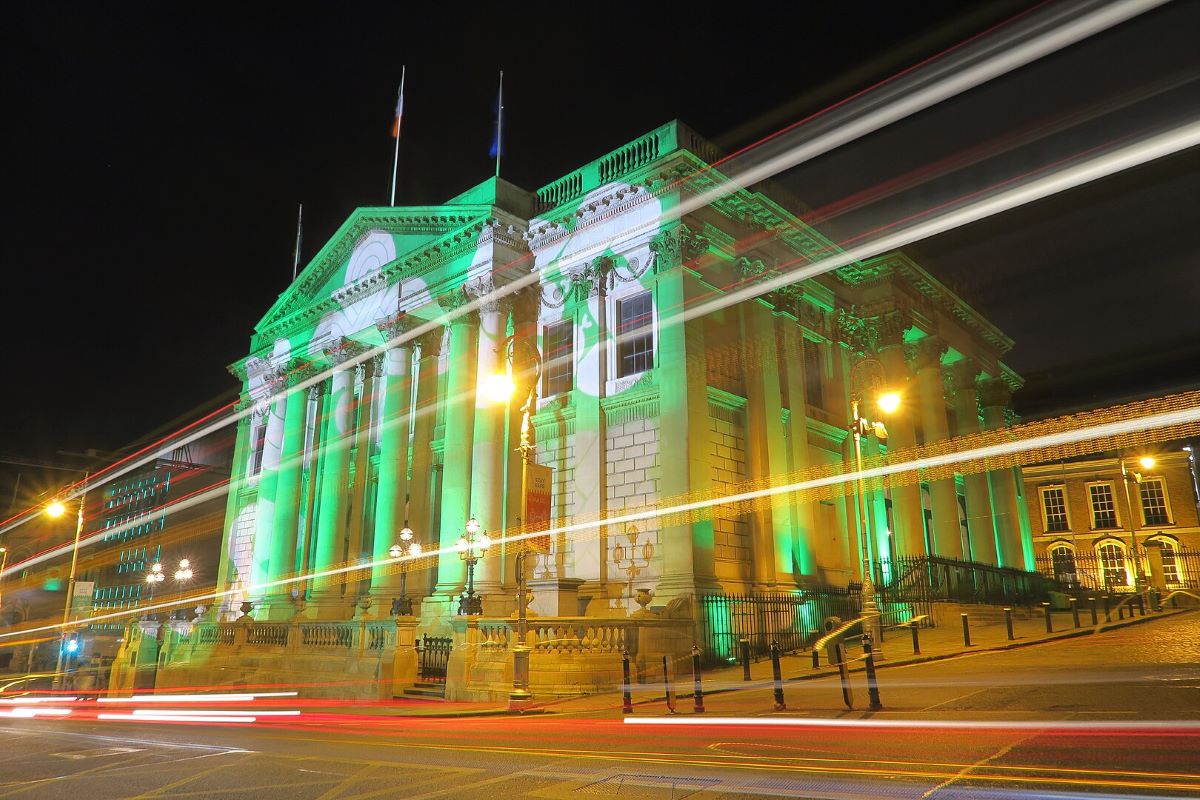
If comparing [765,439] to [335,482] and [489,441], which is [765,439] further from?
[335,482]

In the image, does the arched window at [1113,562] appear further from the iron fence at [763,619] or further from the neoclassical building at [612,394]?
the iron fence at [763,619]

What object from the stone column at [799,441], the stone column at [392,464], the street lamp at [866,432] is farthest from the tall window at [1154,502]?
the stone column at [392,464]

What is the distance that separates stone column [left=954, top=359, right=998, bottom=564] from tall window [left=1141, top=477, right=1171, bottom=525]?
20455 millimetres

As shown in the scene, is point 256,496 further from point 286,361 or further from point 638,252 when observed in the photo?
point 638,252

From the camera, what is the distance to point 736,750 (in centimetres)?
871

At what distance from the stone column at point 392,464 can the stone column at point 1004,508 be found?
26925 millimetres

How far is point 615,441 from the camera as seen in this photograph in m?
26.6

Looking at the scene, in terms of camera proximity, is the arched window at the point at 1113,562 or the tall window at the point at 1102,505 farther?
the tall window at the point at 1102,505

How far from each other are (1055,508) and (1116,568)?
5.38 m

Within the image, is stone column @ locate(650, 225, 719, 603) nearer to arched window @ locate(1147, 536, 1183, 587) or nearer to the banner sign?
the banner sign

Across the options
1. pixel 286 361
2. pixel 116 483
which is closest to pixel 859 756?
pixel 286 361

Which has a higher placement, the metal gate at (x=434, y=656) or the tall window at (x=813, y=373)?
the tall window at (x=813, y=373)

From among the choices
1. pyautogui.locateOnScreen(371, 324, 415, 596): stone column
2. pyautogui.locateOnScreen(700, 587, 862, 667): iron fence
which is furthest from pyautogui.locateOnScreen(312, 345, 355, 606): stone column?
pyautogui.locateOnScreen(700, 587, 862, 667): iron fence

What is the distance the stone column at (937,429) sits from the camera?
31469 mm
